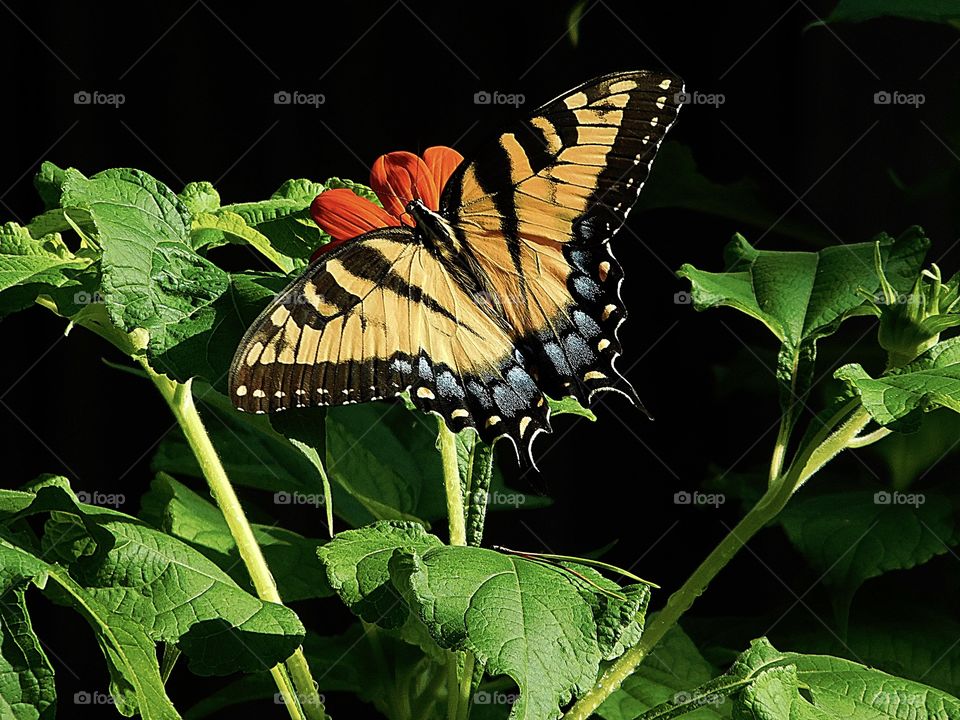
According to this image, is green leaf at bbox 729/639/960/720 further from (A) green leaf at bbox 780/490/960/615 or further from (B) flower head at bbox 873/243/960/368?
(A) green leaf at bbox 780/490/960/615

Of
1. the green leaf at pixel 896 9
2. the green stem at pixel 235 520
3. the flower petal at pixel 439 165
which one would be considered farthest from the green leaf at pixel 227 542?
the green leaf at pixel 896 9

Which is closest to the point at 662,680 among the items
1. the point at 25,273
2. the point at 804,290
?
the point at 804,290

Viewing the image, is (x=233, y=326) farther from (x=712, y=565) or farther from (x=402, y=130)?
(x=402, y=130)

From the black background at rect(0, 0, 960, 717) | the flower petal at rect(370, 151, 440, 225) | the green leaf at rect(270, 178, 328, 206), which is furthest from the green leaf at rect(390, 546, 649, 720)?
the black background at rect(0, 0, 960, 717)

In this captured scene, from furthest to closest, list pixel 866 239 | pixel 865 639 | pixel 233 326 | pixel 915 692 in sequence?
pixel 866 239, pixel 865 639, pixel 915 692, pixel 233 326

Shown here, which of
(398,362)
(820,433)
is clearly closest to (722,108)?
(820,433)

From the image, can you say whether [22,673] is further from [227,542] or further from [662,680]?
[662,680]
